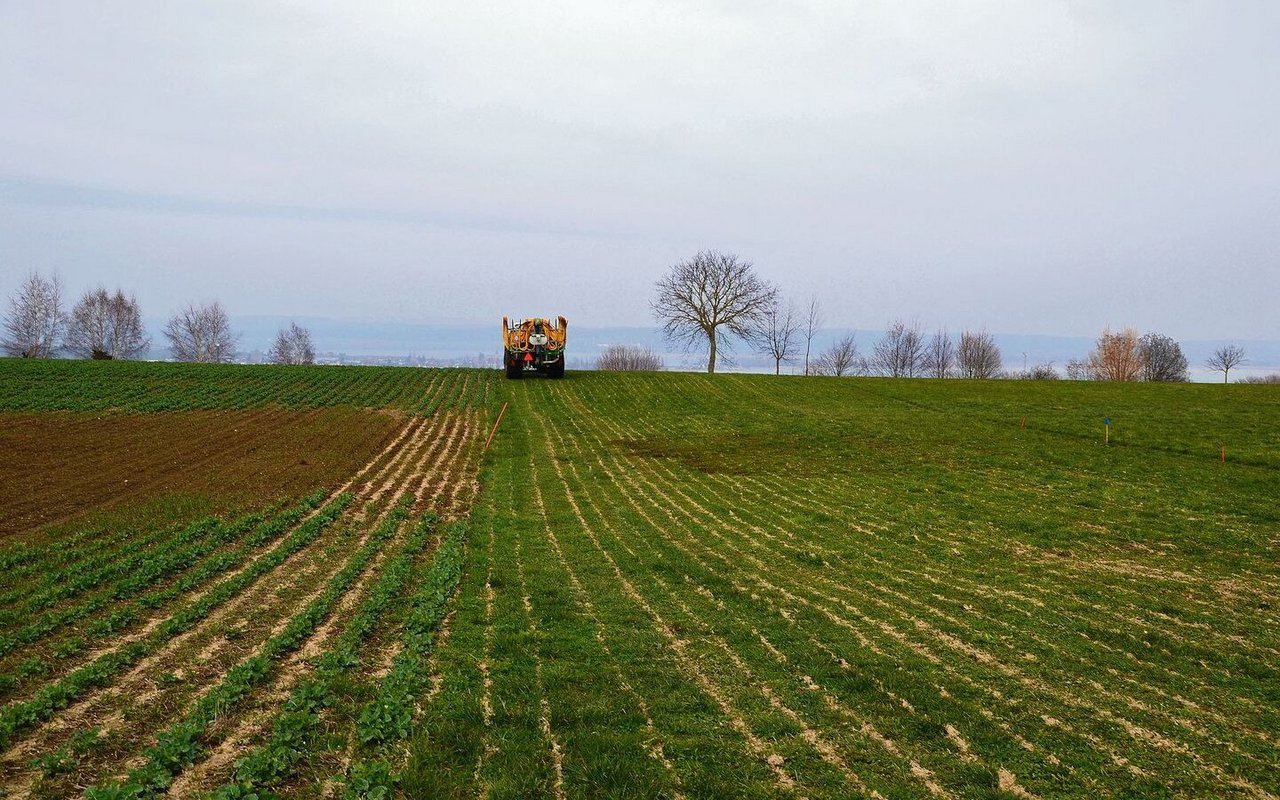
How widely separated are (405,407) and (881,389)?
31.5 meters

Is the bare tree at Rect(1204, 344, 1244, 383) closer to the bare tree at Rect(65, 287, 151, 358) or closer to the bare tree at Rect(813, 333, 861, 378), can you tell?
the bare tree at Rect(813, 333, 861, 378)

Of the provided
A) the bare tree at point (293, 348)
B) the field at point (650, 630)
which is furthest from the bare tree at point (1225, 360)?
the bare tree at point (293, 348)

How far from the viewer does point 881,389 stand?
152ft

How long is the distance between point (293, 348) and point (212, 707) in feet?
424

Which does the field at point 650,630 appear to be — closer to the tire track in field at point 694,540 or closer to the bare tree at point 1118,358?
the tire track in field at point 694,540

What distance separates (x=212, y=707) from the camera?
6.45 meters

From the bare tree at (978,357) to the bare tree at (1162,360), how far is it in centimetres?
1796

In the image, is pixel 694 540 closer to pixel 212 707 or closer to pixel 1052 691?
pixel 1052 691

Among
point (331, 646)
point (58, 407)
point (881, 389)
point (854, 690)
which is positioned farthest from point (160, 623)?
point (881, 389)

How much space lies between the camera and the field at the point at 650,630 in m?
5.64

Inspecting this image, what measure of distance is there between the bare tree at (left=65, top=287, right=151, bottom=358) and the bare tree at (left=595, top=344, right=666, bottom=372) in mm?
67900

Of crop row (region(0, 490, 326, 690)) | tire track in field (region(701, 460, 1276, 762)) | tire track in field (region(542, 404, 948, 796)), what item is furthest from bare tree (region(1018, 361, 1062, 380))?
crop row (region(0, 490, 326, 690))

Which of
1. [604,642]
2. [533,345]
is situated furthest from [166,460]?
[533,345]

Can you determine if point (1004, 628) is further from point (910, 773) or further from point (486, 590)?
point (486, 590)
